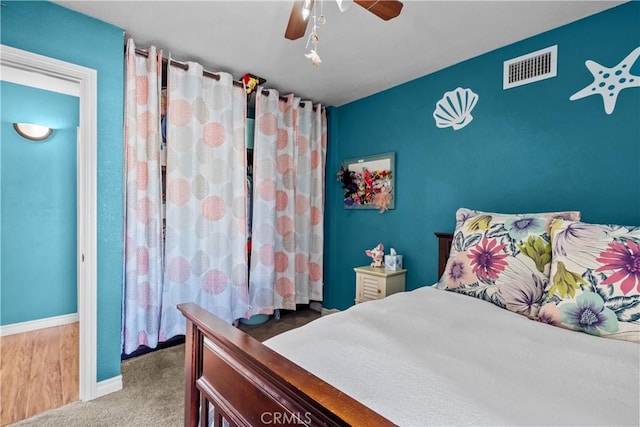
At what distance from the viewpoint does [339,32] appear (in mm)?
2111

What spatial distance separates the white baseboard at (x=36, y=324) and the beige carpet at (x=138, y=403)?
1.39 metres

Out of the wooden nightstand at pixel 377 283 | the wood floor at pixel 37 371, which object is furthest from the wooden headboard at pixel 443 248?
the wood floor at pixel 37 371

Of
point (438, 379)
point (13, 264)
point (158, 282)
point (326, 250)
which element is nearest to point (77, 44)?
point (158, 282)

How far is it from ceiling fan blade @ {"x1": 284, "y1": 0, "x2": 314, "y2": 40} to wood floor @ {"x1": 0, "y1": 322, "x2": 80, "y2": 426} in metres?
2.55

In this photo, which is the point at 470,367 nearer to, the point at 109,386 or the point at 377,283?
the point at 377,283

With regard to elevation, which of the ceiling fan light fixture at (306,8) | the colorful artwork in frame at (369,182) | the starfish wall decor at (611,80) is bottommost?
the colorful artwork in frame at (369,182)

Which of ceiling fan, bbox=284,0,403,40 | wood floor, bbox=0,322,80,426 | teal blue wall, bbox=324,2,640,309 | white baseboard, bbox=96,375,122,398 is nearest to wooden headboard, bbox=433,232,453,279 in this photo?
teal blue wall, bbox=324,2,640,309

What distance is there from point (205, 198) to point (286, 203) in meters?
0.86

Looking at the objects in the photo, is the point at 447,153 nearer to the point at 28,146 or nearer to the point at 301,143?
the point at 301,143

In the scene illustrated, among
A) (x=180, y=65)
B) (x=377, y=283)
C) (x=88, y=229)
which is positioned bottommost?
(x=377, y=283)

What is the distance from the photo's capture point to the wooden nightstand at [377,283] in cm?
270

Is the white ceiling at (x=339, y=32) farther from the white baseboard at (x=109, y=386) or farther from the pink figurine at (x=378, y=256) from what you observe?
the white baseboard at (x=109, y=386)

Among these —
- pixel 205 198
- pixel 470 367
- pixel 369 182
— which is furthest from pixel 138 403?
pixel 369 182

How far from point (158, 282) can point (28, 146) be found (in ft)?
6.66
